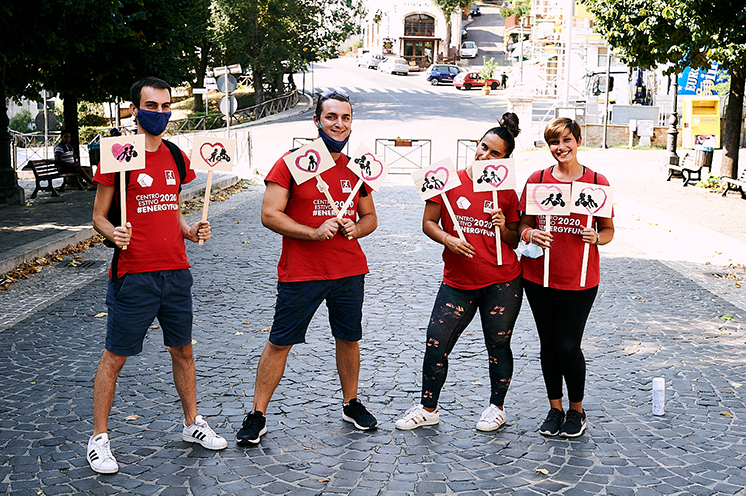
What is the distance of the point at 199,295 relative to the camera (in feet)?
27.8

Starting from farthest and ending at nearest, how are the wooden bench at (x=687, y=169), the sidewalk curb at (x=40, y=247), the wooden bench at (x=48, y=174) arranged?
the wooden bench at (x=687, y=169), the wooden bench at (x=48, y=174), the sidewalk curb at (x=40, y=247)

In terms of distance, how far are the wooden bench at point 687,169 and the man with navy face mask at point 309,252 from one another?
640 inches

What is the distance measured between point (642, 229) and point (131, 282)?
1068cm

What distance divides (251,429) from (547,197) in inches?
82.8

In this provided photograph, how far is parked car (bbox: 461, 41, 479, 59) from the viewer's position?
77.9 meters

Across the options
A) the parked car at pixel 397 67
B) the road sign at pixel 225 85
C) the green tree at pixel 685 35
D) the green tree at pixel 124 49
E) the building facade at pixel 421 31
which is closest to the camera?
the green tree at pixel 124 49

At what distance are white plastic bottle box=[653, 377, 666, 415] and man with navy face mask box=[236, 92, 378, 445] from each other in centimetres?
201

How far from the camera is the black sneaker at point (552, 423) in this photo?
4.71m

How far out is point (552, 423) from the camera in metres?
4.74

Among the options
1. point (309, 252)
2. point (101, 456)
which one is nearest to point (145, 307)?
point (101, 456)

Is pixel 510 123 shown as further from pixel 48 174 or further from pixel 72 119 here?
pixel 72 119

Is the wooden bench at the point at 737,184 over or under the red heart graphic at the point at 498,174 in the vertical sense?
under

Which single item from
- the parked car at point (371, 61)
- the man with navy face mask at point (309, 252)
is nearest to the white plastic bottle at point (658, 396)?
the man with navy face mask at point (309, 252)

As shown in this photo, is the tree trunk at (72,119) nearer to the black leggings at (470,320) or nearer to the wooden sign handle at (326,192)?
the wooden sign handle at (326,192)
